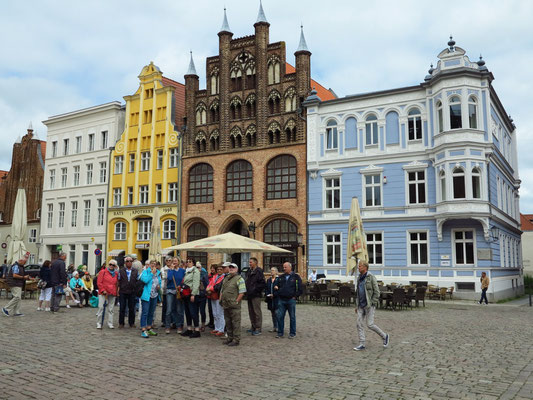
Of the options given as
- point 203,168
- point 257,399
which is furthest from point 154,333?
point 203,168

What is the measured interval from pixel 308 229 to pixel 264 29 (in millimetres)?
14649

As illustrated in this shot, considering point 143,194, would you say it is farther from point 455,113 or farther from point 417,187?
point 455,113

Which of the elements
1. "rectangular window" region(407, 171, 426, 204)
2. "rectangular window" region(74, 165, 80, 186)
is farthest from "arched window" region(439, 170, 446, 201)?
"rectangular window" region(74, 165, 80, 186)

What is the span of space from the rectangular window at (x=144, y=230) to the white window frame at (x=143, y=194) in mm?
1576

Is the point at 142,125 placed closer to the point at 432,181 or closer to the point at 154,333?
the point at 432,181

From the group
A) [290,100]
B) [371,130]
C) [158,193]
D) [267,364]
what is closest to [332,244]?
[371,130]

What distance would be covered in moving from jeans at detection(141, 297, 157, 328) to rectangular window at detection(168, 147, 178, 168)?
26.2 m

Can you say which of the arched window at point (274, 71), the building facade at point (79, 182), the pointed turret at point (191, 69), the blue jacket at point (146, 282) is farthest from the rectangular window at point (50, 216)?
the blue jacket at point (146, 282)

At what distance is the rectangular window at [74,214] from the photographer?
42.8 m

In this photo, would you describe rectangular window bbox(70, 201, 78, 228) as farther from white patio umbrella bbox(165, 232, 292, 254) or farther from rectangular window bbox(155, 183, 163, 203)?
white patio umbrella bbox(165, 232, 292, 254)

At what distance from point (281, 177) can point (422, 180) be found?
924 cm

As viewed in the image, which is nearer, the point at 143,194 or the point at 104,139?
the point at 143,194

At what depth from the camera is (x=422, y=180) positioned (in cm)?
2838

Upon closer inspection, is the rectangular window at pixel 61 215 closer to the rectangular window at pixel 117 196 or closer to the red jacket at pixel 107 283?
the rectangular window at pixel 117 196
